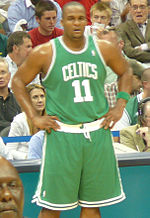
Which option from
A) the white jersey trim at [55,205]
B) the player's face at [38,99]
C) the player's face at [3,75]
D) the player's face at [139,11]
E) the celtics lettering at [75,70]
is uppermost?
the celtics lettering at [75,70]

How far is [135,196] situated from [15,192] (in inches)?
89.2

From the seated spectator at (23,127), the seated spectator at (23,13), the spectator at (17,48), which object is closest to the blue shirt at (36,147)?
the seated spectator at (23,127)

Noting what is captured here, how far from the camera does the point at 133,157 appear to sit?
13.0 feet

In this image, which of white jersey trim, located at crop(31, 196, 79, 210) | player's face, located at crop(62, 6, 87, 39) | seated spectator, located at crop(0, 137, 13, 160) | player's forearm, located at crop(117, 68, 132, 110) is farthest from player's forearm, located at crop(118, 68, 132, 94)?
seated spectator, located at crop(0, 137, 13, 160)

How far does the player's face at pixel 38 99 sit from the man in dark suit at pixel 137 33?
77.6 inches

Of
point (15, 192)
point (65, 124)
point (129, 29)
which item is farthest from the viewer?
point (129, 29)

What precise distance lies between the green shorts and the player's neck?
0.51 meters

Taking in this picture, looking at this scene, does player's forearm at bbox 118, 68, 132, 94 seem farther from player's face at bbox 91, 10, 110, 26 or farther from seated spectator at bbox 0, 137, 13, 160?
player's face at bbox 91, 10, 110, 26

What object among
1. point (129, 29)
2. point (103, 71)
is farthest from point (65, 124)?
point (129, 29)

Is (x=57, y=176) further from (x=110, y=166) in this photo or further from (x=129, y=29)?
(x=129, y=29)

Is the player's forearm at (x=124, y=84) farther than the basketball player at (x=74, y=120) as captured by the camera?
Yes

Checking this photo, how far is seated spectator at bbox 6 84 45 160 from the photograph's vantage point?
14.4 feet

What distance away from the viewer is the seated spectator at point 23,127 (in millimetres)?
4402

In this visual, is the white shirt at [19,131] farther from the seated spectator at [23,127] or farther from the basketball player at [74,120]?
the basketball player at [74,120]
